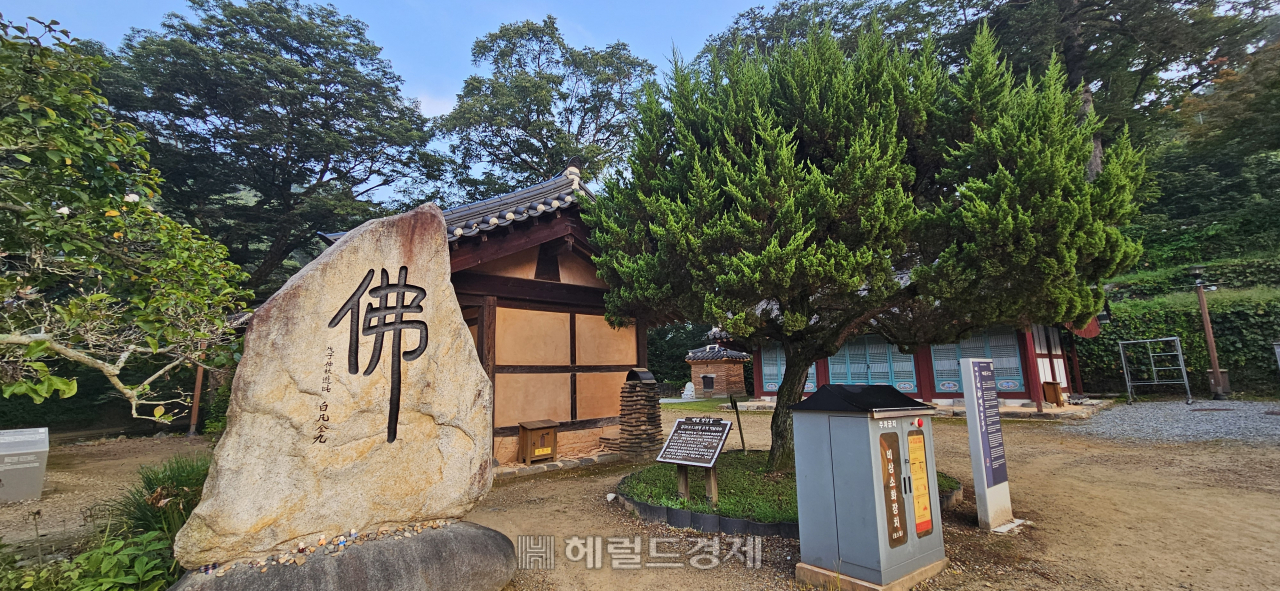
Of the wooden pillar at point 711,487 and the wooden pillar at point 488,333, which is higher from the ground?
the wooden pillar at point 488,333

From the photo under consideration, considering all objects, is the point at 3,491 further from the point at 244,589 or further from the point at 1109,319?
the point at 1109,319

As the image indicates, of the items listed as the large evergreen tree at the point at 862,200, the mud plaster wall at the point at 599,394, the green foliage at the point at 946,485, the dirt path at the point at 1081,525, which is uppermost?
the large evergreen tree at the point at 862,200

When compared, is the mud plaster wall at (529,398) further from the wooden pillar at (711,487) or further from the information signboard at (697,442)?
the wooden pillar at (711,487)

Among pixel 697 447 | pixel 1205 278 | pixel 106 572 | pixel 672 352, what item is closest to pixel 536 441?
pixel 697 447

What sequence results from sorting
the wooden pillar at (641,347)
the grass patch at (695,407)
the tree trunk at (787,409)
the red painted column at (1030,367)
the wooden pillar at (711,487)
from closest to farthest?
the wooden pillar at (711,487) → the tree trunk at (787,409) → the wooden pillar at (641,347) → the red painted column at (1030,367) → the grass patch at (695,407)

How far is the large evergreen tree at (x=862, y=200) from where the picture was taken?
4852 millimetres

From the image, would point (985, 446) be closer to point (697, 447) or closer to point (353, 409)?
point (697, 447)

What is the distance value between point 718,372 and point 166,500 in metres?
21.2

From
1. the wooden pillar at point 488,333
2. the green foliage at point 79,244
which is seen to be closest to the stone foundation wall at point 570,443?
the wooden pillar at point 488,333

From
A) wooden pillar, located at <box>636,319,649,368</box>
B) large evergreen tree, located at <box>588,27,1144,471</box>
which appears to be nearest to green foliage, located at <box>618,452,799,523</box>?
large evergreen tree, located at <box>588,27,1144,471</box>

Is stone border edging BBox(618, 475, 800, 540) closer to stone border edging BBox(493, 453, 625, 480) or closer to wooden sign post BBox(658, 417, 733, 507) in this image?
wooden sign post BBox(658, 417, 733, 507)

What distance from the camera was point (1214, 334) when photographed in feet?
49.0

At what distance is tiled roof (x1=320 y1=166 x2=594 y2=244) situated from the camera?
718cm

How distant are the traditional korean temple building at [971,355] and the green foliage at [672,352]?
10407 millimetres
